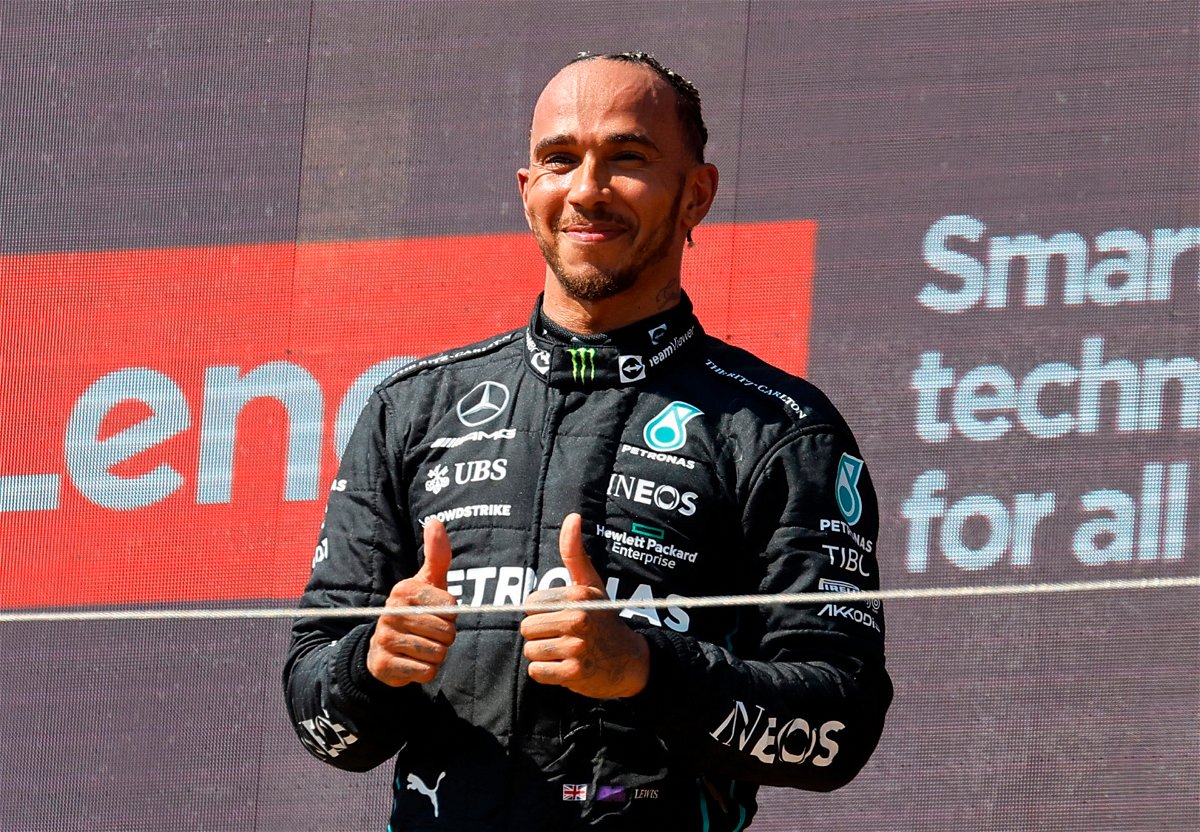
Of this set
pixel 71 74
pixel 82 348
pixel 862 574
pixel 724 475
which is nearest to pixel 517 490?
pixel 724 475

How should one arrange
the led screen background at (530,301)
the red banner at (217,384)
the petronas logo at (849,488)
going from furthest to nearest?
the red banner at (217,384)
the led screen background at (530,301)
the petronas logo at (849,488)

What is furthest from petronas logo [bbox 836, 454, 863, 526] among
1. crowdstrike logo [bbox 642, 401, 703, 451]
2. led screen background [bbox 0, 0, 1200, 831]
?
led screen background [bbox 0, 0, 1200, 831]

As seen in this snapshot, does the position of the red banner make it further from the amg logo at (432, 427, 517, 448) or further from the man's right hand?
the man's right hand

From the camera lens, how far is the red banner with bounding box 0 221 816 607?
2.91 m

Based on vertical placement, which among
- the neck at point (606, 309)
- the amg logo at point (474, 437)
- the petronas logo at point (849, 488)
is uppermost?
the neck at point (606, 309)

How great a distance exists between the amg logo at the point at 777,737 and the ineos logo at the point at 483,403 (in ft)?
1.22

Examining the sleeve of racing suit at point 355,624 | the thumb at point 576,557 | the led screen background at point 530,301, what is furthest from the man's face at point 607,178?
the led screen background at point 530,301

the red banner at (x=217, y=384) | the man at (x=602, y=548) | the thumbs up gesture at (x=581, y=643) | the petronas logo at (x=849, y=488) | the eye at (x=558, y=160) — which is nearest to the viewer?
the thumbs up gesture at (x=581, y=643)

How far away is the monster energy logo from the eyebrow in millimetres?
190

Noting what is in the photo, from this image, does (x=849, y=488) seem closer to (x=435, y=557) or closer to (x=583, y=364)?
(x=583, y=364)

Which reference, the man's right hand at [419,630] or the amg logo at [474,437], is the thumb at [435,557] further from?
the amg logo at [474,437]

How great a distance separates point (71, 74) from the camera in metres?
3.22

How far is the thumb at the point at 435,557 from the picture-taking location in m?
1.64

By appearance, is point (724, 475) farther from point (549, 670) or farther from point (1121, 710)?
point (1121, 710)
